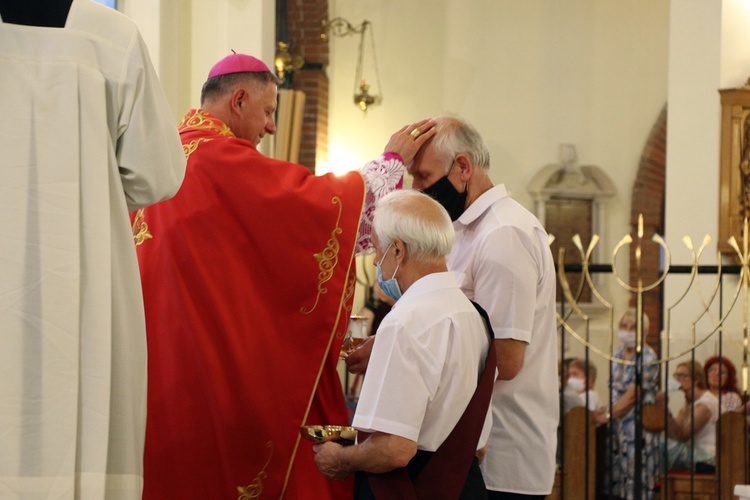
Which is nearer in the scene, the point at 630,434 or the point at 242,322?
the point at 242,322

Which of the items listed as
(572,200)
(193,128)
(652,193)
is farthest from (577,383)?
(193,128)

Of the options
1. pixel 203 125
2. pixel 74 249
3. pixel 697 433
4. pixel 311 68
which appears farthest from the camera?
pixel 311 68

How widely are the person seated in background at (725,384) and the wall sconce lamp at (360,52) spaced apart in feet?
18.9

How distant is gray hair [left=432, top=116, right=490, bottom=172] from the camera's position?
3.49 metres

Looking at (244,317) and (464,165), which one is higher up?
(464,165)

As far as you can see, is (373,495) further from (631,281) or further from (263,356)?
(631,281)

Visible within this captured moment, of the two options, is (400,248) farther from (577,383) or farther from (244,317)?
(577,383)

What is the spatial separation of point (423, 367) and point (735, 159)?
8207 mm

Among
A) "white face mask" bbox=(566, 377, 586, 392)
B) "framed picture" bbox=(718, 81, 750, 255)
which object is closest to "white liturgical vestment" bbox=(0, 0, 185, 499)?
"white face mask" bbox=(566, 377, 586, 392)

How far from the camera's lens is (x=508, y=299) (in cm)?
322

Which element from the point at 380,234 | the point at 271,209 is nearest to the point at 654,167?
the point at 271,209

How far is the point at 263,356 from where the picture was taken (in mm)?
3768

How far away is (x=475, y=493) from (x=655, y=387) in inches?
243

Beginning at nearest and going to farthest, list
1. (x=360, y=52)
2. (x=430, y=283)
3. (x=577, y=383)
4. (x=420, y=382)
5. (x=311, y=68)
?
(x=420, y=382)
(x=430, y=283)
(x=577, y=383)
(x=311, y=68)
(x=360, y=52)
